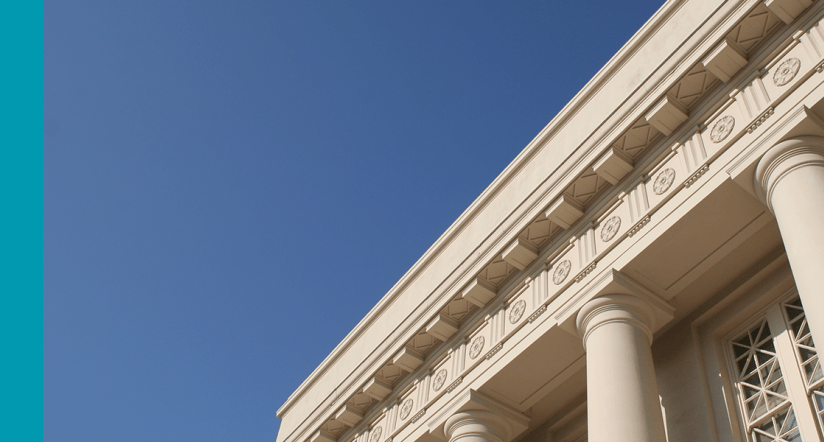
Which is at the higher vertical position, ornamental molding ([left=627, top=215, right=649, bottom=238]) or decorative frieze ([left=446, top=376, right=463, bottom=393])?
ornamental molding ([left=627, top=215, right=649, bottom=238])

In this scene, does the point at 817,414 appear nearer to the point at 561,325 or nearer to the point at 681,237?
the point at 681,237

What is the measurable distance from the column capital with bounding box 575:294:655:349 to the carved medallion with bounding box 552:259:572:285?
5.32ft

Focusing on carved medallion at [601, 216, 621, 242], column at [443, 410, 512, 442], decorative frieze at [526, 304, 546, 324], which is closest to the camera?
carved medallion at [601, 216, 621, 242]

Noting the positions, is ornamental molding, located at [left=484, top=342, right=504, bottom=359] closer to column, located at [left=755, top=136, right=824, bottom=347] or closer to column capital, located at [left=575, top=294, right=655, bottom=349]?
column capital, located at [left=575, top=294, right=655, bottom=349]

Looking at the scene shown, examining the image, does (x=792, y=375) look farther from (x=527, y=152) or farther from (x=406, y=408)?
(x=527, y=152)

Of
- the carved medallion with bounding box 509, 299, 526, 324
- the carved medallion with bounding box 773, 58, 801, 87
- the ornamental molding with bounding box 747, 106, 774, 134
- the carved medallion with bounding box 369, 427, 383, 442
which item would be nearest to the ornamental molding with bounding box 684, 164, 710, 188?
the ornamental molding with bounding box 747, 106, 774, 134

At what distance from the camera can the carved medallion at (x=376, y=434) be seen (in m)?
24.5

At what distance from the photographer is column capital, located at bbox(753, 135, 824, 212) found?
1493 centimetres

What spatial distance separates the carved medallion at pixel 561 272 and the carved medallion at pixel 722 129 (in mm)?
4653

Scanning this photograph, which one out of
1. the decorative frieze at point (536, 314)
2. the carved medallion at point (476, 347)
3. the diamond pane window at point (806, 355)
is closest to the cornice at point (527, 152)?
the carved medallion at point (476, 347)

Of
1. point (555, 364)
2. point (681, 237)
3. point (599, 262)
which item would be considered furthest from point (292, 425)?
point (681, 237)

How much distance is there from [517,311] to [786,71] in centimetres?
866

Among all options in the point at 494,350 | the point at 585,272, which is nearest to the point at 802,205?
the point at 585,272

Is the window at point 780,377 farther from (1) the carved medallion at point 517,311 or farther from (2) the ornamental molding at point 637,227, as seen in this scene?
(1) the carved medallion at point 517,311
